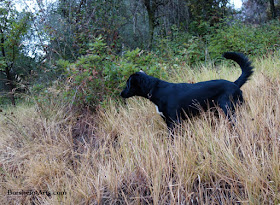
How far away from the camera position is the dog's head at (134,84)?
3182mm

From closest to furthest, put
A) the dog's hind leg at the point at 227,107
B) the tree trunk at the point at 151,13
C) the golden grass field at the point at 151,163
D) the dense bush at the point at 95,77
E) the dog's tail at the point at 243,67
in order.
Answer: the golden grass field at the point at 151,163 → the dog's hind leg at the point at 227,107 → the dog's tail at the point at 243,67 → the dense bush at the point at 95,77 → the tree trunk at the point at 151,13

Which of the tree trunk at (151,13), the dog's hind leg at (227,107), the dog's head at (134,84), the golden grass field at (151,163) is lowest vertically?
the golden grass field at (151,163)

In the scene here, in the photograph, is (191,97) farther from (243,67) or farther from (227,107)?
(243,67)

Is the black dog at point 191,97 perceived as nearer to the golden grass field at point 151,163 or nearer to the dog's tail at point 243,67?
the dog's tail at point 243,67

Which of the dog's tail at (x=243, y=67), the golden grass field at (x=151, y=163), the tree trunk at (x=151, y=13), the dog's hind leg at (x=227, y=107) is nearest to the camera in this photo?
the golden grass field at (x=151, y=163)

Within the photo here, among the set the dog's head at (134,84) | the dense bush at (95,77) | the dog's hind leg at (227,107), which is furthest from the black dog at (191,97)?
the dense bush at (95,77)

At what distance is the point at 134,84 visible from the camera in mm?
3262

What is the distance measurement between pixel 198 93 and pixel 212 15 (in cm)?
927

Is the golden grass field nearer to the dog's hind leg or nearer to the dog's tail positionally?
the dog's hind leg

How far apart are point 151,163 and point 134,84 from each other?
1434 millimetres

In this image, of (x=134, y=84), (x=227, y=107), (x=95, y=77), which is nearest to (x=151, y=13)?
(x=95, y=77)

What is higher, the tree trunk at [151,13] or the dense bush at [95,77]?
the tree trunk at [151,13]

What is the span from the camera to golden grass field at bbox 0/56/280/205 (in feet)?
5.91

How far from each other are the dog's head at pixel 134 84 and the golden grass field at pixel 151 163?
46 centimetres
